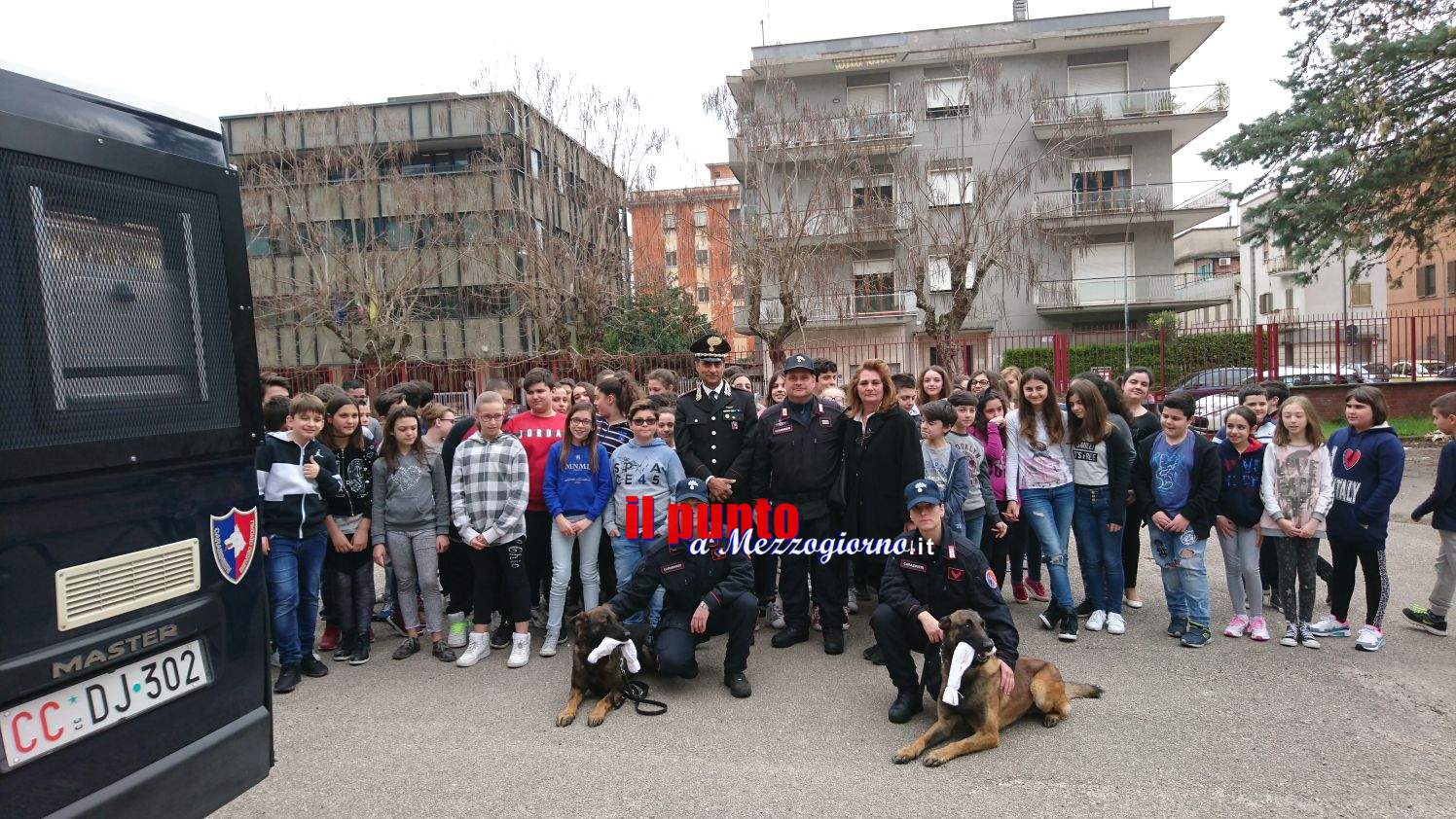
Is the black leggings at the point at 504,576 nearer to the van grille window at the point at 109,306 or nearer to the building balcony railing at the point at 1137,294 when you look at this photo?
the van grille window at the point at 109,306

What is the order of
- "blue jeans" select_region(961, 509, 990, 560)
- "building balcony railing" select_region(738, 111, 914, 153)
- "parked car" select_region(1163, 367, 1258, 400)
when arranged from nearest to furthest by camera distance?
"blue jeans" select_region(961, 509, 990, 560) → "parked car" select_region(1163, 367, 1258, 400) → "building balcony railing" select_region(738, 111, 914, 153)

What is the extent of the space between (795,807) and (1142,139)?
32701mm

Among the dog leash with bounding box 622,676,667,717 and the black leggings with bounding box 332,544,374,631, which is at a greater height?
the black leggings with bounding box 332,544,374,631

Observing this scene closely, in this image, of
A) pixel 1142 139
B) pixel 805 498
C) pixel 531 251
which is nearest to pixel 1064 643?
pixel 805 498

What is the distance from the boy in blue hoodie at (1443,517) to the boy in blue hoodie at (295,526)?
7658mm

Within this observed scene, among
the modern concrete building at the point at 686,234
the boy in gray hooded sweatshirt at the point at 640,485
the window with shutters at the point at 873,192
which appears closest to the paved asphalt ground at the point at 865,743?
the boy in gray hooded sweatshirt at the point at 640,485

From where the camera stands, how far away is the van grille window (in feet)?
7.93

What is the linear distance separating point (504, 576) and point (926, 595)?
10.0 feet

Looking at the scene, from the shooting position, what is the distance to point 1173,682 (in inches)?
192

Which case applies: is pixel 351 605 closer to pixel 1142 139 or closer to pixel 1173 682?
pixel 1173 682

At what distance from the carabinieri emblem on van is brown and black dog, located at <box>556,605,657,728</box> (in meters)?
2.01

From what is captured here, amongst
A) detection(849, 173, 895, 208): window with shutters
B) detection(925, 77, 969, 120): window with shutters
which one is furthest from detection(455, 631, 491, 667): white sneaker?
detection(925, 77, 969, 120): window with shutters

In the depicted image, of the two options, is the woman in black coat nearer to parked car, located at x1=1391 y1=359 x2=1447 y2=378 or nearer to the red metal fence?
the red metal fence

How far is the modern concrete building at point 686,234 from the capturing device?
19828 millimetres
